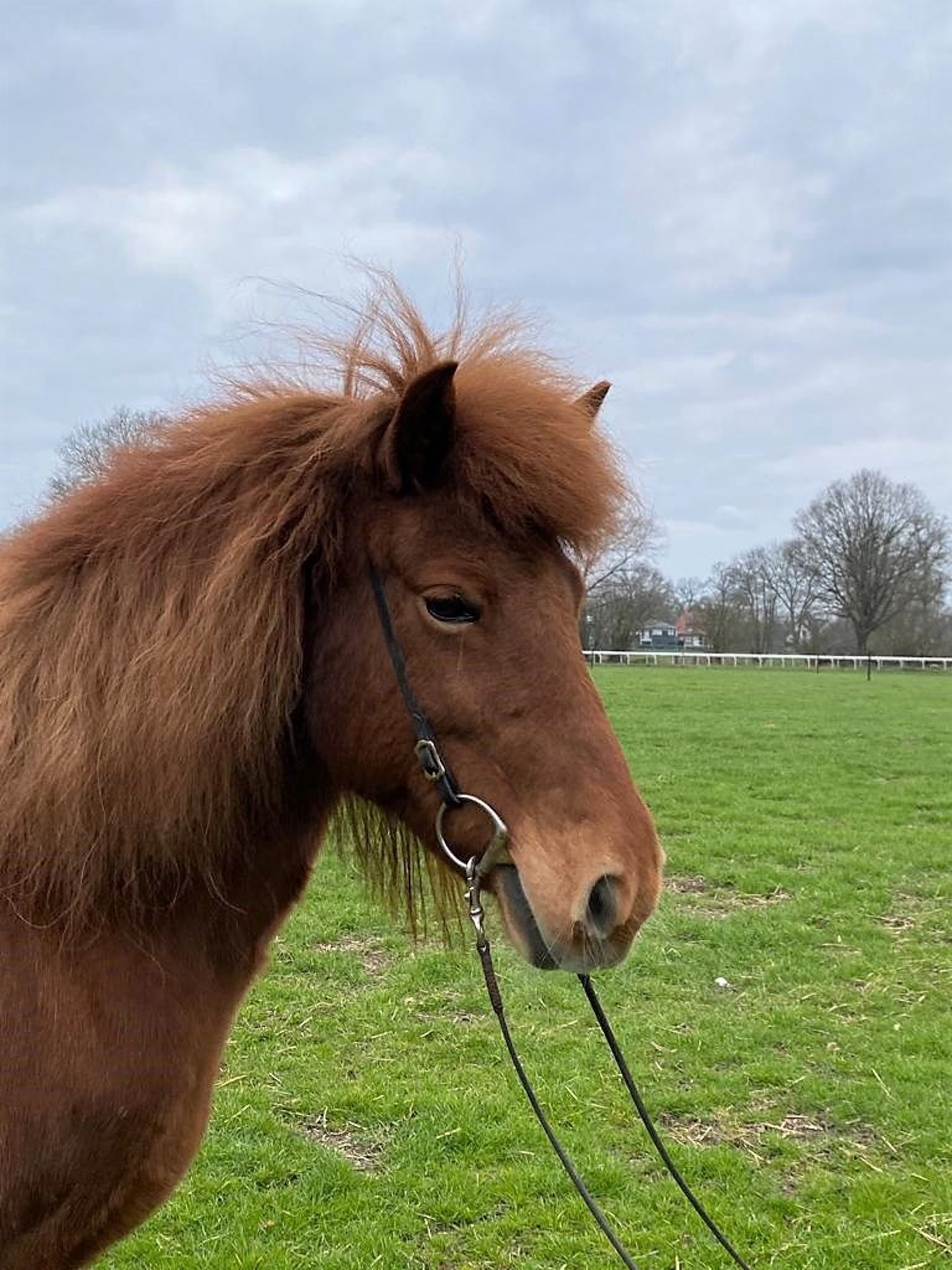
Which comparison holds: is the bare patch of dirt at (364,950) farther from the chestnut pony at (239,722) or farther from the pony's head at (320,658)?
the pony's head at (320,658)

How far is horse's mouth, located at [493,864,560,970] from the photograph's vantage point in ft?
6.50

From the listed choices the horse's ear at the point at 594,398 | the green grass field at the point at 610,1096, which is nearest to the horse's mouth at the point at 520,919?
the green grass field at the point at 610,1096

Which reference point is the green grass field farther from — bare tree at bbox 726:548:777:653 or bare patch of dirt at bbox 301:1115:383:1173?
bare tree at bbox 726:548:777:653

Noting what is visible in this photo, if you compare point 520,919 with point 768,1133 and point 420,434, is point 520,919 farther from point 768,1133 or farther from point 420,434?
point 768,1133

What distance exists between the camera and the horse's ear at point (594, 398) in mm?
2488

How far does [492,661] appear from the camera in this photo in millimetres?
2037

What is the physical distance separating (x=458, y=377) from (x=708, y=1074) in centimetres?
→ 438

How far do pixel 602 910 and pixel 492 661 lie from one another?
1.80 feet

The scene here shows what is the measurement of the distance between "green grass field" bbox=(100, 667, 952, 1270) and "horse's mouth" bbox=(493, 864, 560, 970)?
2.30ft

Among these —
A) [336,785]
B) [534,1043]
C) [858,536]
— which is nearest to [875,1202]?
[534,1043]

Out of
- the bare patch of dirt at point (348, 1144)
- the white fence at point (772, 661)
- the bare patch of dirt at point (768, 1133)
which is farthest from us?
the white fence at point (772, 661)

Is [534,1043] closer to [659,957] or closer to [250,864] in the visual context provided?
[659,957]

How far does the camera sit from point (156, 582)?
Answer: 2.12 metres

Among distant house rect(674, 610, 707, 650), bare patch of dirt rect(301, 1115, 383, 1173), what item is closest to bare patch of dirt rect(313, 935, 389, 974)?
bare patch of dirt rect(301, 1115, 383, 1173)
